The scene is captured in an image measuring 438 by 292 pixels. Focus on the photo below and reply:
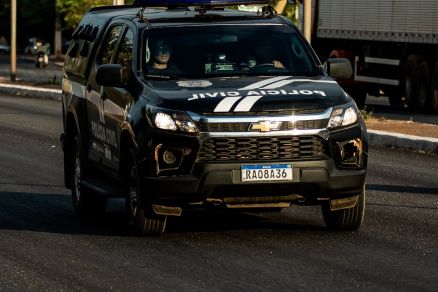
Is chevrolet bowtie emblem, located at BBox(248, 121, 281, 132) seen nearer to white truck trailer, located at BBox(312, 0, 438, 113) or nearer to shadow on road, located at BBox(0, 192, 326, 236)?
shadow on road, located at BBox(0, 192, 326, 236)

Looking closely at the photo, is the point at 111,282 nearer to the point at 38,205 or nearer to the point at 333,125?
the point at 333,125

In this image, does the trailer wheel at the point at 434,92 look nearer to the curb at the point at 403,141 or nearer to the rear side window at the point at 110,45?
the curb at the point at 403,141

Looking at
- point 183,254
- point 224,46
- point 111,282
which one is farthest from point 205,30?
point 111,282

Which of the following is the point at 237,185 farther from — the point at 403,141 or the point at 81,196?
the point at 403,141

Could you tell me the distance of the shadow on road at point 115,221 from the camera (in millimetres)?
12648

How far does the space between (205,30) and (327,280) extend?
3.91 m

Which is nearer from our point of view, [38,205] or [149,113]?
[149,113]

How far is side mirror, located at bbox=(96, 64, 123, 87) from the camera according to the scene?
41.1 ft

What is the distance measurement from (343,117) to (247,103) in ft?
2.47

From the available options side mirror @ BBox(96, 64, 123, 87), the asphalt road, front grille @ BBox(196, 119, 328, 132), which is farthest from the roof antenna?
front grille @ BBox(196, 119, 328, 132)

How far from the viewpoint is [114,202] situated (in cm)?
1520

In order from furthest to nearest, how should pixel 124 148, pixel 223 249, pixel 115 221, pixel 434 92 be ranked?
1. pixel 434 92
2. pixel 115 221
3. pixel 124 148
4. pixel 223 249

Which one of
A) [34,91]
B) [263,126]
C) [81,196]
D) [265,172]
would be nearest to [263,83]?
[263,126]

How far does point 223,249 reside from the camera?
11.3 metres
